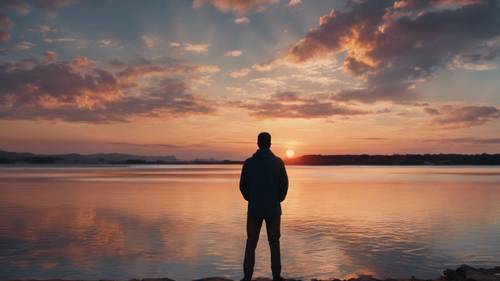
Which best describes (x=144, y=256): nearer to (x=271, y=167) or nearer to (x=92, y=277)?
(x=92, y=277)

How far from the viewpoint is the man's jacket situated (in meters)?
10.1

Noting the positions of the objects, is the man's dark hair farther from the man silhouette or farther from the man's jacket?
the man's jacket

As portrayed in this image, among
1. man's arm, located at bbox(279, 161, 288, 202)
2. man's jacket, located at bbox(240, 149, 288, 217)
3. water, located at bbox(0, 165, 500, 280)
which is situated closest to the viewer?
man's jacket, located at bbox(240, 149, 288, 217)

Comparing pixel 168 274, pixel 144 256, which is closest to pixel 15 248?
A: pixel 144 256

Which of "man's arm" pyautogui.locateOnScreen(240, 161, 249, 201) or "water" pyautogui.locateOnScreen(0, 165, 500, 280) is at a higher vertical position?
"man's arm" pyautogui.locateOnScreen(240, 161, 249, 201)

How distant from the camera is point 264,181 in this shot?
10117 mm

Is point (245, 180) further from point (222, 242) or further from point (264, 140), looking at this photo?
point (222, 242)

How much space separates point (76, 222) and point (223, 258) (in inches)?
541

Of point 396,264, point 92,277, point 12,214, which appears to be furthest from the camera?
point 12,214

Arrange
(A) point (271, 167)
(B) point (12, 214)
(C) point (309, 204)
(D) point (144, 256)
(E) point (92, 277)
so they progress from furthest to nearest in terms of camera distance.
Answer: (C) point (309, 204)
(B) point (12, 214)
(D) point (144, 256)
(E) point (92, 277)
(A) point (271, 167)

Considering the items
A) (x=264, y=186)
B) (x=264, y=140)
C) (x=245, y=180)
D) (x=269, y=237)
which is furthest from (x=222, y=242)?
(x=264, y=140)

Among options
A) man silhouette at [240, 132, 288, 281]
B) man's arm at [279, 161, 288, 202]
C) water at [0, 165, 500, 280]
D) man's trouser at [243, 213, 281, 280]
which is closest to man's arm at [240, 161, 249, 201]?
man silhouette at [240, 132, 288, 281]

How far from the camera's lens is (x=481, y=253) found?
19422 mm

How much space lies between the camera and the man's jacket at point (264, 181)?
1009 cm
